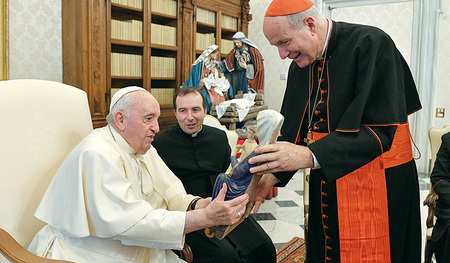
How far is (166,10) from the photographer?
6.27 meters

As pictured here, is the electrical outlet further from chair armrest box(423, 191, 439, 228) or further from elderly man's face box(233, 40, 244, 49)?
chair armrest box(423, 191, 439, 228)

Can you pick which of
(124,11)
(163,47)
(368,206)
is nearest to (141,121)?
(368,206)

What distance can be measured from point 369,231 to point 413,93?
60 cm

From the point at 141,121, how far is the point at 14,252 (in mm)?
756

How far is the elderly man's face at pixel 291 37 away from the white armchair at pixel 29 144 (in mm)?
1204

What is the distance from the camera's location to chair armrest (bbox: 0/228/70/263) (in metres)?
1.62

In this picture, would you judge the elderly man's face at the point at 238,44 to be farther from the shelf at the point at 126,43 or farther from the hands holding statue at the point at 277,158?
the hands holding statue at the point at 277,158

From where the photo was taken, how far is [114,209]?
1.71m

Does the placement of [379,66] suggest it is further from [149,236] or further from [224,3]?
[224,3]

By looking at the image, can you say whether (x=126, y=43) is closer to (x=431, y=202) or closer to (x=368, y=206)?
(x=431, y=202)

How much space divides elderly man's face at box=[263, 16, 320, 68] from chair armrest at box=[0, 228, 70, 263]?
1193mm

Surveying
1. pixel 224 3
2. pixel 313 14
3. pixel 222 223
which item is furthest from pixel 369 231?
pixel 224 3

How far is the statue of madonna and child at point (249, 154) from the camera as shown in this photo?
1343 mm

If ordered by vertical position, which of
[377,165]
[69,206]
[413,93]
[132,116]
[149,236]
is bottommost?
[149,236]
